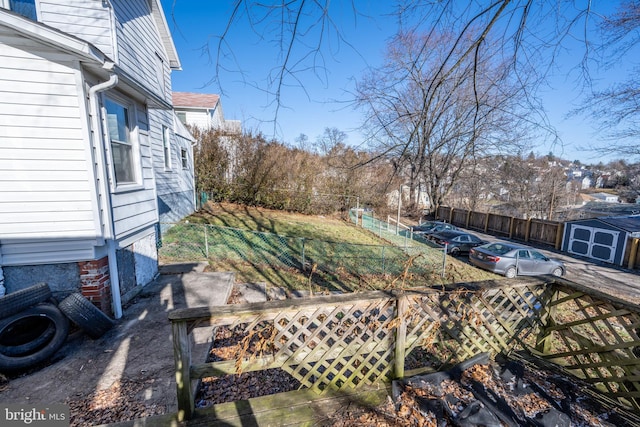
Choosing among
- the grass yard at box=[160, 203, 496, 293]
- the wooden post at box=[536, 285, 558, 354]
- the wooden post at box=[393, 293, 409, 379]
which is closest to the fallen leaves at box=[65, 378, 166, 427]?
the wooden post at box=[393, 293, 409, 379]

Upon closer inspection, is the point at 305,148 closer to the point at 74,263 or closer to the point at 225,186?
the point at 225,186

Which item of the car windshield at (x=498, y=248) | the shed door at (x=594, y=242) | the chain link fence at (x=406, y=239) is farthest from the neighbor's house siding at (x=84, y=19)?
the shed door at (x=594, y=242)

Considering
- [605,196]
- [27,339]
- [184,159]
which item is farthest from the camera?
[605,196]

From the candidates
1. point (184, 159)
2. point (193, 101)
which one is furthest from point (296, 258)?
point (193, 101)

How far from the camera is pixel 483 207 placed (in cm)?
2939

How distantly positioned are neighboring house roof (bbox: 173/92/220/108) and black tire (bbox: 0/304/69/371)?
17913mm

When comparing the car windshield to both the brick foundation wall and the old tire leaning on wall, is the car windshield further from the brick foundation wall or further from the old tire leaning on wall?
the old tire leaning on wall

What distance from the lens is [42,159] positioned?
3510 mm

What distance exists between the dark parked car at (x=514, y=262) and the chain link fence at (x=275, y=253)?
218 cm

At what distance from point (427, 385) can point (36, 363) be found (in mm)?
4302

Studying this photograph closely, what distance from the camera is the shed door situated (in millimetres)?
12781

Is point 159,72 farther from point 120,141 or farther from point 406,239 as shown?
point 406,239
